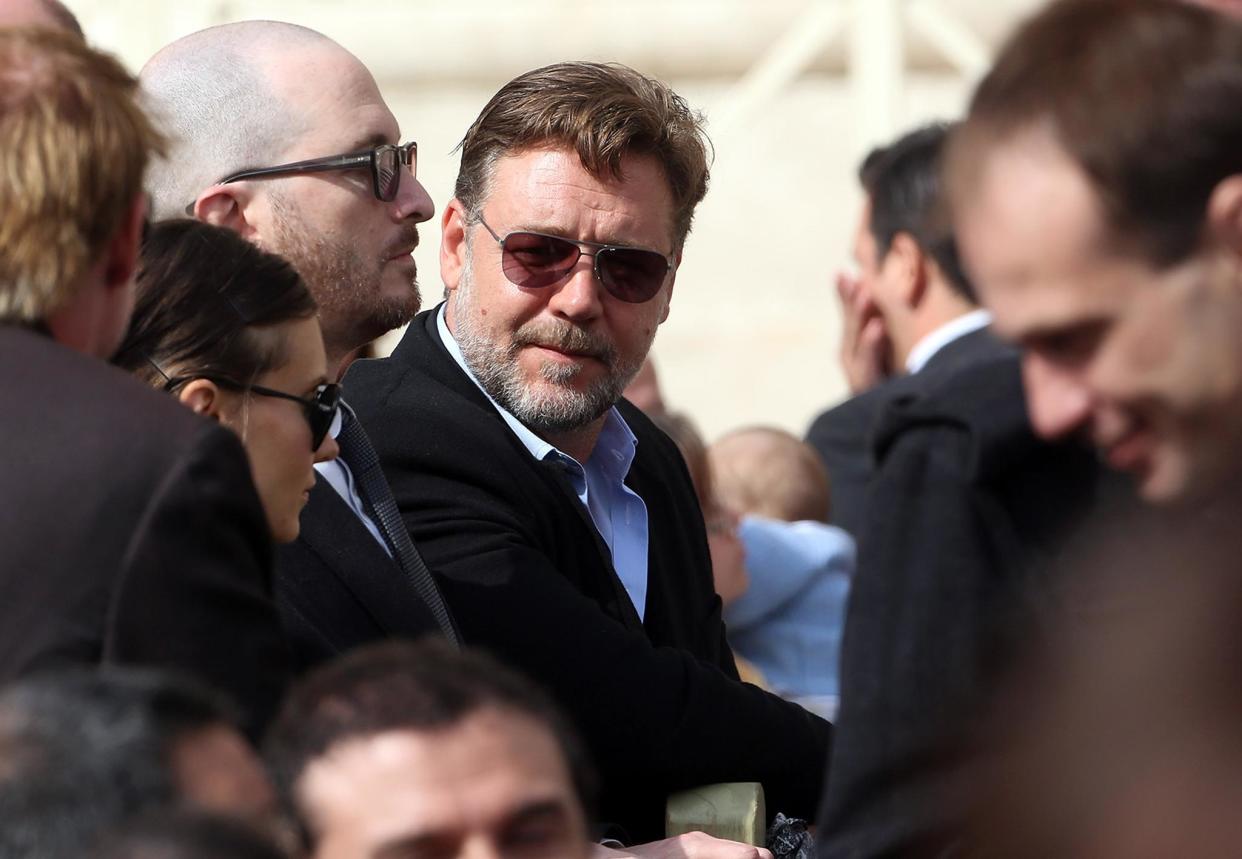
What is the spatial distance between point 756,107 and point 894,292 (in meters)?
6.25

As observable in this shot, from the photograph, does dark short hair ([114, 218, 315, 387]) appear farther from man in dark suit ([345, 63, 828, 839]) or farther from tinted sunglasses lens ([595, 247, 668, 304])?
tinted sunglasses lens ([595, 247, 668, 304])

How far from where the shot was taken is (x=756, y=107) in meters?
10.4

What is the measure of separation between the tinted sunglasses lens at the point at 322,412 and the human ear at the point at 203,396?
14cm

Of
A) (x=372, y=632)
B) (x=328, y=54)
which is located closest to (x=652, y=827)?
(x=372, y=632)

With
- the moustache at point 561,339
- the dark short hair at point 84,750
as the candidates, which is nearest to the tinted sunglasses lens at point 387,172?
the moustache at point 561,339

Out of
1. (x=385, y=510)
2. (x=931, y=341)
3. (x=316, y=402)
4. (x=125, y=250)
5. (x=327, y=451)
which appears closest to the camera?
(x=125, y=250)

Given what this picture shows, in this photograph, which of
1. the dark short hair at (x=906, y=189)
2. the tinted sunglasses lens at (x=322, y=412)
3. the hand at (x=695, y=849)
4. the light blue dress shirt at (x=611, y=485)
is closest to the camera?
the tinted sunglasses lens at (x=322, y=412)

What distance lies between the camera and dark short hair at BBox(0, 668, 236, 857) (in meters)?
1.62

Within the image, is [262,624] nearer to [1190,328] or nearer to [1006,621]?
[1006,621]

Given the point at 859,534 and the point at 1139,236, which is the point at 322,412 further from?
the point at 1139,236

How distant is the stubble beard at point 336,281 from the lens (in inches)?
137

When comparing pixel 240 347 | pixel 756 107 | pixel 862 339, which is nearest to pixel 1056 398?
pixel 240 347

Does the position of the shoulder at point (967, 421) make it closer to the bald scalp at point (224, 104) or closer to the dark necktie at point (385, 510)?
the dark necktie at point (385, 510)

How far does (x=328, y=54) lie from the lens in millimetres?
3693
